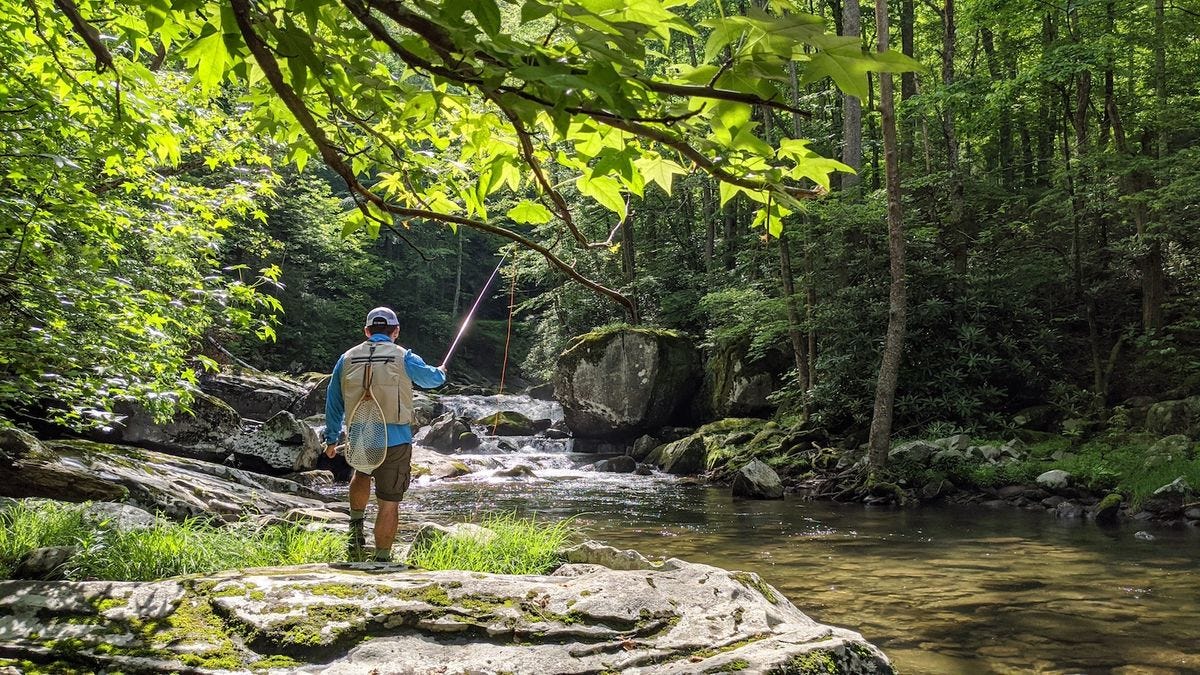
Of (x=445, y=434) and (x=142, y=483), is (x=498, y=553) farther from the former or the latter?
(x=445, y=434)

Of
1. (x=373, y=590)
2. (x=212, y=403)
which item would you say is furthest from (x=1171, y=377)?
(x=212, y=403)

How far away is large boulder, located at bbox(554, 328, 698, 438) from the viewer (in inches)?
808

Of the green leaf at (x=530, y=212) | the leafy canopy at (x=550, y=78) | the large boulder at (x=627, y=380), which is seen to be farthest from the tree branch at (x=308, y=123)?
the large boulder at (x=627, y=380)

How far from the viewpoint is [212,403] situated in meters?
13.5

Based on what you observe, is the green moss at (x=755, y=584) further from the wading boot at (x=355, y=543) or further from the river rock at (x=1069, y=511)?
the river rock at (x=1069, y=511)

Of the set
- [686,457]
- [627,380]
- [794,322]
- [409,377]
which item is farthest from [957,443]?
[409,377]

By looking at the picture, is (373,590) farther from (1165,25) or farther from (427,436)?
(427,436)

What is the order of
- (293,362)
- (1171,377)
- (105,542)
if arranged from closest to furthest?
(105,542)
(1171,377)
(293,362)

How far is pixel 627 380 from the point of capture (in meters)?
20.6

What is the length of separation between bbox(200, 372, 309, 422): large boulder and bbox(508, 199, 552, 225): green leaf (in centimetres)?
1861

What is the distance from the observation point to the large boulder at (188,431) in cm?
1246

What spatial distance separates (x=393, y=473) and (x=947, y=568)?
5.18m

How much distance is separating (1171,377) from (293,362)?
28.6m

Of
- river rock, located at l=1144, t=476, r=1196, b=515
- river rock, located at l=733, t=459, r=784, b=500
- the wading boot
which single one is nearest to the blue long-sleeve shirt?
the wading boot
